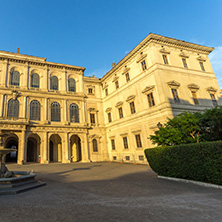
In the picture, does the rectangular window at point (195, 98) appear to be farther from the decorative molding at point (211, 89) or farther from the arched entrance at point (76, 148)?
the arched entrance at point (76, 148)

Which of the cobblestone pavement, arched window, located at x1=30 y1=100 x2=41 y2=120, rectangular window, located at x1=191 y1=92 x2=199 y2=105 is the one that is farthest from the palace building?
the cobblestone pavement

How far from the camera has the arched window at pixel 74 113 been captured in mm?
27719

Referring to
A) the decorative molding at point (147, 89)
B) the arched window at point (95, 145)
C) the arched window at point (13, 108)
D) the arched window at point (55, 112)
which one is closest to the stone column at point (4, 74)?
the arched window at point (13, 108)

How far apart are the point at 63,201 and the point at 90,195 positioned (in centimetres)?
126

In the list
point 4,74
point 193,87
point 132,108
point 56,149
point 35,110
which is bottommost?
point 56,149

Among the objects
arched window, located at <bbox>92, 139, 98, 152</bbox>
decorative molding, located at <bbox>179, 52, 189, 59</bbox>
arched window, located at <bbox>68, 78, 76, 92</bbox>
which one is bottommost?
arched window, located at <bbox>92, 139, 98, 152</bbox>

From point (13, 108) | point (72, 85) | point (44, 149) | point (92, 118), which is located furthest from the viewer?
point (72, 85)

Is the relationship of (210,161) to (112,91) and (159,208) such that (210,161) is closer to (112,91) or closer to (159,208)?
(159,208)

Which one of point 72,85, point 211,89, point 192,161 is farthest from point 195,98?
point 72,85

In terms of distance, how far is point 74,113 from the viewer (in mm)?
28141

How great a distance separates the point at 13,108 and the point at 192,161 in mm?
25427

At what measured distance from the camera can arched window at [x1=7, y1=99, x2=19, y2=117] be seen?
78.1 feet

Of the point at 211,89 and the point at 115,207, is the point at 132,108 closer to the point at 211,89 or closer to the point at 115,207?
the point at 211,89

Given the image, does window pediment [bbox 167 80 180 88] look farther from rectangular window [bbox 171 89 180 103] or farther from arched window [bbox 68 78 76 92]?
arched window [bbox 68 78 76 92]
